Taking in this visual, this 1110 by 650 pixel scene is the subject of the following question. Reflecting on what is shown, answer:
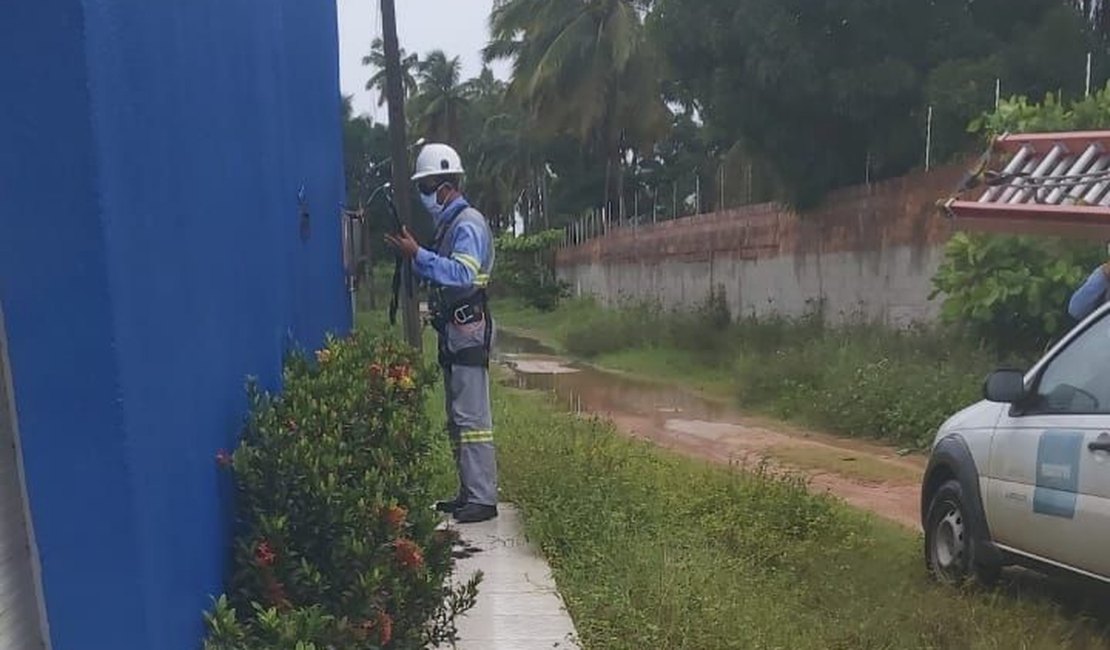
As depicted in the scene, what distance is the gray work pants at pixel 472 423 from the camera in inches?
204

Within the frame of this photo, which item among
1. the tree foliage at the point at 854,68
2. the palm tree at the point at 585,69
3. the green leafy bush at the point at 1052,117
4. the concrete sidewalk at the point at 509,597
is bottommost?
the concrete sidewalk at the point at 509,597

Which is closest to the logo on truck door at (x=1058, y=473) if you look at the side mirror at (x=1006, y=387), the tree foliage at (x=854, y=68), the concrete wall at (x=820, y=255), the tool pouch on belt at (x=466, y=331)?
the side mirror at (x=1006, y=387)

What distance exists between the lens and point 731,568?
15.4 feet

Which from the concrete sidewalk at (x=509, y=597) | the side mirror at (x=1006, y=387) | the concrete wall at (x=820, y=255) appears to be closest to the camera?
the concrete sidewalk at (x=509, y=597)

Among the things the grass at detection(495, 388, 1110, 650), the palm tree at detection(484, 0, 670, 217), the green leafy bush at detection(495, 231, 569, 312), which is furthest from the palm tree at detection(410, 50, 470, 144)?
the grass at detection(495, 388, 1110, 650)

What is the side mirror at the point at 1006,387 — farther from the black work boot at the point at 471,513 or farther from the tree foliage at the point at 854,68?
the tree foliage at the point at 854,68

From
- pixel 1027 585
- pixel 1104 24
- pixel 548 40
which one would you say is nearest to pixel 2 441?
pixel 1027 585

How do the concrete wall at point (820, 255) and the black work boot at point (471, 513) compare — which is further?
the concrete wall at point (820, 255)

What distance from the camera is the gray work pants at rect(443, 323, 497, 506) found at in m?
5.18

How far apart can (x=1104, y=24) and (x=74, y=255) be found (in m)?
17.6

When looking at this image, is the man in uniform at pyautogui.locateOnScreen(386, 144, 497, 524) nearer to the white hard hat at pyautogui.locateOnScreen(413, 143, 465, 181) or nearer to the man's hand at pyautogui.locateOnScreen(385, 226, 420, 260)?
the white hard hat at pyautogui.locateOnScreen(413, 143, 465, 181)

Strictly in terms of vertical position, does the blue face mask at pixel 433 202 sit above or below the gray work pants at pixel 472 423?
above

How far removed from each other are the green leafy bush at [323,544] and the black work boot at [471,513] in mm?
1907

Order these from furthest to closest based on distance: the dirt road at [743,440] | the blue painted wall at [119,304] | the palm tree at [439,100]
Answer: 1. the palm tree at [439,100]
2. the dirt road at [743,440]
3. the blue painted wall at [119,304]
